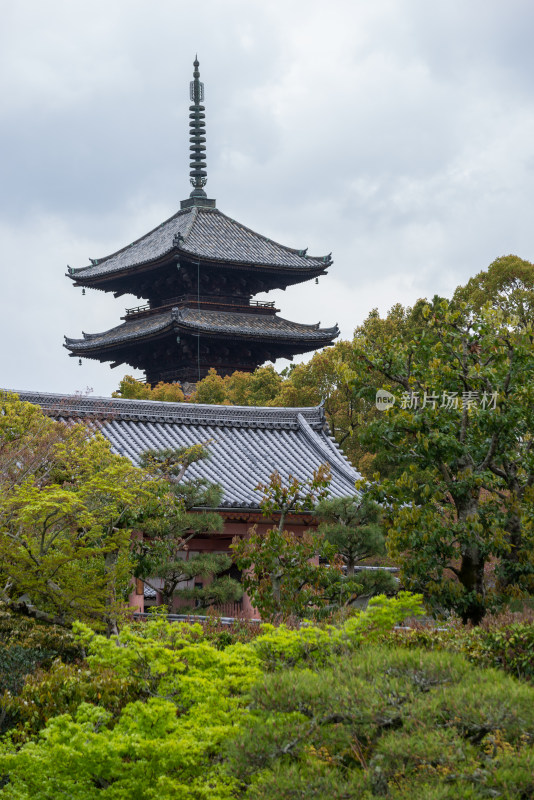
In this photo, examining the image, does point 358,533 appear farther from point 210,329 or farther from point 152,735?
point 210,329

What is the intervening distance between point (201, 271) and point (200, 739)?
32662 millimetres

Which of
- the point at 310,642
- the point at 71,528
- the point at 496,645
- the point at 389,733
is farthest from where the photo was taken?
the point at 71,528

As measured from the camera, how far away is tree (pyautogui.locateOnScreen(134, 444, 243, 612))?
15.3 metres

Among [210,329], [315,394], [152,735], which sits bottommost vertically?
[152,735]

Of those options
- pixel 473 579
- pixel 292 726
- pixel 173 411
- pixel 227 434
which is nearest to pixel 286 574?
pixel 473 579

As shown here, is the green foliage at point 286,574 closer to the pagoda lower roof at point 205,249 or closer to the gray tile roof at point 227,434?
the gray tile roof at point 227,434

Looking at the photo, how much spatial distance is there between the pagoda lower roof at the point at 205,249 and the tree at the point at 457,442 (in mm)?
25427

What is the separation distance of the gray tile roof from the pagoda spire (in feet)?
73.0

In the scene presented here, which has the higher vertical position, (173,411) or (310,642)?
(173,411)

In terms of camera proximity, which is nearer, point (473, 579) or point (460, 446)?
point (460, 446)

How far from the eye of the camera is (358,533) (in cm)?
1609

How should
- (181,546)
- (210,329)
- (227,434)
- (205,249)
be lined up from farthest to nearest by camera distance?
(205,249), (210,329), (227,434), (181,546)

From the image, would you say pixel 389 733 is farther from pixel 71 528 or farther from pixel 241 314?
pixel 241 314

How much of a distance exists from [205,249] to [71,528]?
87.6 feet
